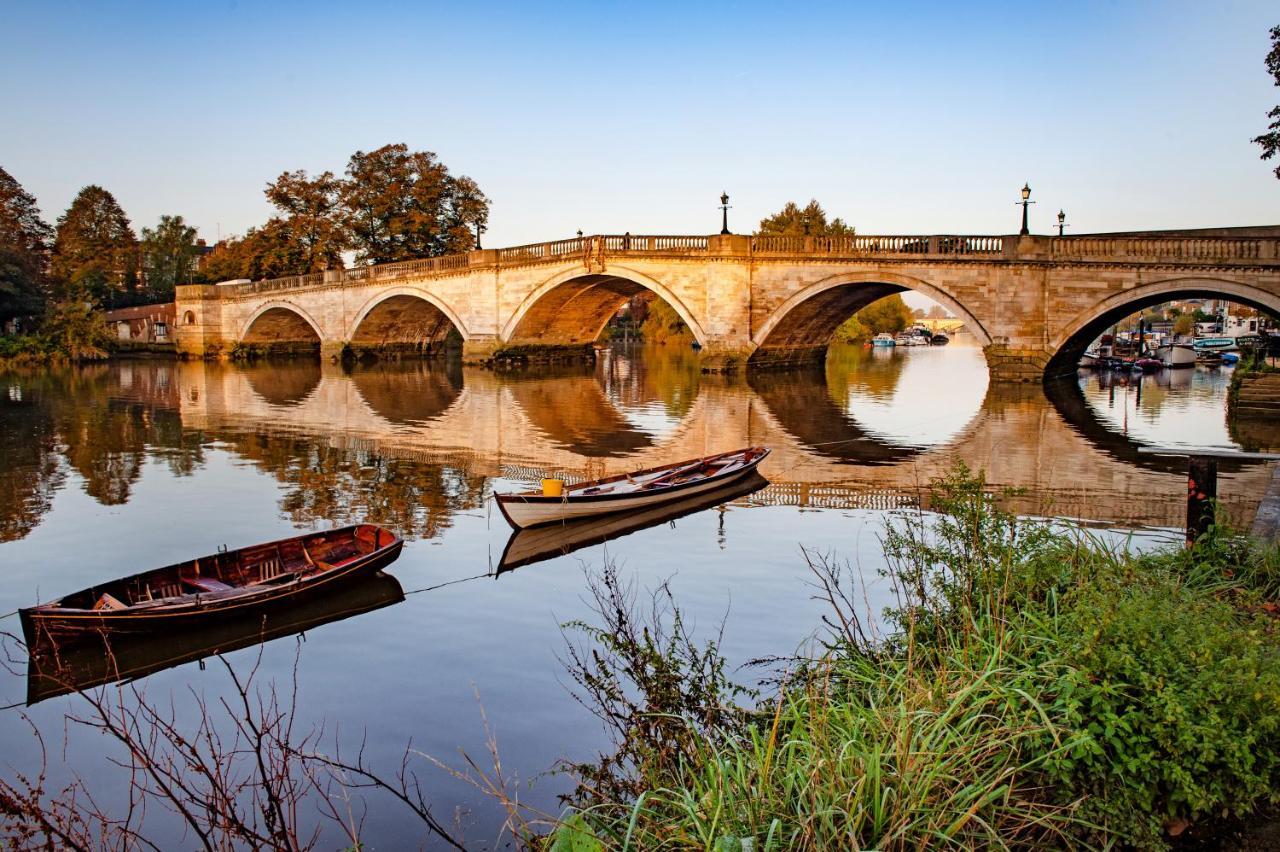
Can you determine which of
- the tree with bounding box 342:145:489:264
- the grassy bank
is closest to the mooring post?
the grassy bank

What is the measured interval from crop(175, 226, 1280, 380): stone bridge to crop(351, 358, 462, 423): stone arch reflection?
3.12 m

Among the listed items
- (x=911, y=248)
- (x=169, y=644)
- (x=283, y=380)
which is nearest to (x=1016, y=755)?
(x=169, y=644)

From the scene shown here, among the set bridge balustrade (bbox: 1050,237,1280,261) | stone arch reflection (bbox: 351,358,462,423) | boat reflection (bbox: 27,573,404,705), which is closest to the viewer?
boat reflection (bbox: 27,573,404,705)

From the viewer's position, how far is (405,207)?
5375cm

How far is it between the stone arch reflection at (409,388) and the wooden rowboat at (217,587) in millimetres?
14135

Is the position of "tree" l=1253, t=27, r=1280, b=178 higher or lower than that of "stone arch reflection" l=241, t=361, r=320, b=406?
higher

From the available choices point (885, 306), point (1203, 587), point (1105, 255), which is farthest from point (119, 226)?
point (1203, 587)

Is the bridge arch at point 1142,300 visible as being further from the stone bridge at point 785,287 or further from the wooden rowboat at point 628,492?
the wooden rowboat at point 628,492

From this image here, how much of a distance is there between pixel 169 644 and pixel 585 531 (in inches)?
200

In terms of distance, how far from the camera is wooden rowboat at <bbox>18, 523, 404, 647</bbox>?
7.84 meters

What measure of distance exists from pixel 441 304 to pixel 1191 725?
43260 millimetres

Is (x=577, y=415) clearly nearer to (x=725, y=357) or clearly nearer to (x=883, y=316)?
(x=725, y=357)

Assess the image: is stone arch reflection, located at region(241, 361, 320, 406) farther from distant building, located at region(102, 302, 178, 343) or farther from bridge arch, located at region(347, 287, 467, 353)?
distant building, located at region(102, 302, 178, 343)

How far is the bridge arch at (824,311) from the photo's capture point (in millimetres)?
31078
